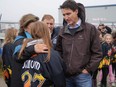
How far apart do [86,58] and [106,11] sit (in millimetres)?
21731

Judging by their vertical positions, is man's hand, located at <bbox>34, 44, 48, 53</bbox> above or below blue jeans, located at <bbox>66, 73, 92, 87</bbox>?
above

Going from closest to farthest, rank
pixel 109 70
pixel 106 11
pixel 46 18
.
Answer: pixel 46 18 < pixel 109 70 < pixel 106 11

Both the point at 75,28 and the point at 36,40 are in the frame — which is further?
the point at 75,28

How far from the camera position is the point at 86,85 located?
4199 mm

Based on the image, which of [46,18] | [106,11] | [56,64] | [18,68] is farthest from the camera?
[106,11]

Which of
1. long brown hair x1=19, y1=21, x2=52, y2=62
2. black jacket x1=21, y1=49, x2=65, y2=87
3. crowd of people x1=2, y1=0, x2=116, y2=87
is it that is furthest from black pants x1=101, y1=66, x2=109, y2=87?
Answer: long brown hair x1=19, y1=21, x2=52, y2=62

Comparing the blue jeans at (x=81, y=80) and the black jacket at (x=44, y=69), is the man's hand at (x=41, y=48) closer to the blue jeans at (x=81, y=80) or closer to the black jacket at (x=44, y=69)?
the black jacket at (x=44, y=69)

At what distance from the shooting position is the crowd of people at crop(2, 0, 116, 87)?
3.52 m

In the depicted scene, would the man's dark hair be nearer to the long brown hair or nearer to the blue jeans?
the long brown hair

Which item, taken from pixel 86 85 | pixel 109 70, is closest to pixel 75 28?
pixel 86 85

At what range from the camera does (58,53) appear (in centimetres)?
365

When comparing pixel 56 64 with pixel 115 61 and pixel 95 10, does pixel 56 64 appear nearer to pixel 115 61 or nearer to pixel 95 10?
pixel 115 61

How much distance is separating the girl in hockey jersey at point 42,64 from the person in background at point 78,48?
1.81ft

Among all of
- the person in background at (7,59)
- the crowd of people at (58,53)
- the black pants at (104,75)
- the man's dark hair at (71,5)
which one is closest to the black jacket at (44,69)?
the crowd of people at (58,53)
